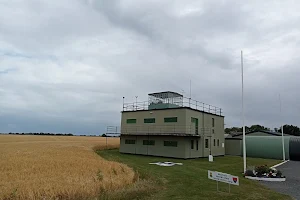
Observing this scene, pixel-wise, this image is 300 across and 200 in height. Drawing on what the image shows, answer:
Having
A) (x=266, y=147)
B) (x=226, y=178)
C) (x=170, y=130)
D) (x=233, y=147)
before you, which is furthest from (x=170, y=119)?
(x=226, y=178)

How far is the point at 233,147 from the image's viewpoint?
154ft

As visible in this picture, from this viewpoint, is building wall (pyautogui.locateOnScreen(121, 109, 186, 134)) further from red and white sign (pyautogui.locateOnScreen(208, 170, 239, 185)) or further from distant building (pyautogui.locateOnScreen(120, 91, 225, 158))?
red and white sign (pyautogui.locateOnScreen(208, 170, 239, 185))

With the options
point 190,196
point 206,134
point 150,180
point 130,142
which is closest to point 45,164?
point 150,180

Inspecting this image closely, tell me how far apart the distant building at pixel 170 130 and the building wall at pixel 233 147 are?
156 inches

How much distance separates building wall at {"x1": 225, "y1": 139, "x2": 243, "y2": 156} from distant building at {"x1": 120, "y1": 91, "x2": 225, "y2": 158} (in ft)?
13.0

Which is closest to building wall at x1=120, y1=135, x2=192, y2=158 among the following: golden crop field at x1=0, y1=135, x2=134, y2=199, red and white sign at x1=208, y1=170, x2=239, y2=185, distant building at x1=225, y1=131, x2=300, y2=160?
distant building at x1=225, y1=131, x2=300, y2=160

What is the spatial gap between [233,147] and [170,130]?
16.3 metres

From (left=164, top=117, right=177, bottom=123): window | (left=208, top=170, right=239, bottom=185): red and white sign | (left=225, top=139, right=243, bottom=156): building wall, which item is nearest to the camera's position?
(left=208, top=170, right=239, bottom=185): red and white sign

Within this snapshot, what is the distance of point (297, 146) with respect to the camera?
Result: 4050 centimetres

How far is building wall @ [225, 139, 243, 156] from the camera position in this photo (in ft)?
152

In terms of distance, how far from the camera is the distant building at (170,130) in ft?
115

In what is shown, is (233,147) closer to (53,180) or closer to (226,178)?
(226,178)

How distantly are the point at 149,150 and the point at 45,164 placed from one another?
20.4 m

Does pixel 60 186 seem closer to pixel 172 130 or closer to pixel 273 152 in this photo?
pixel 172 130
